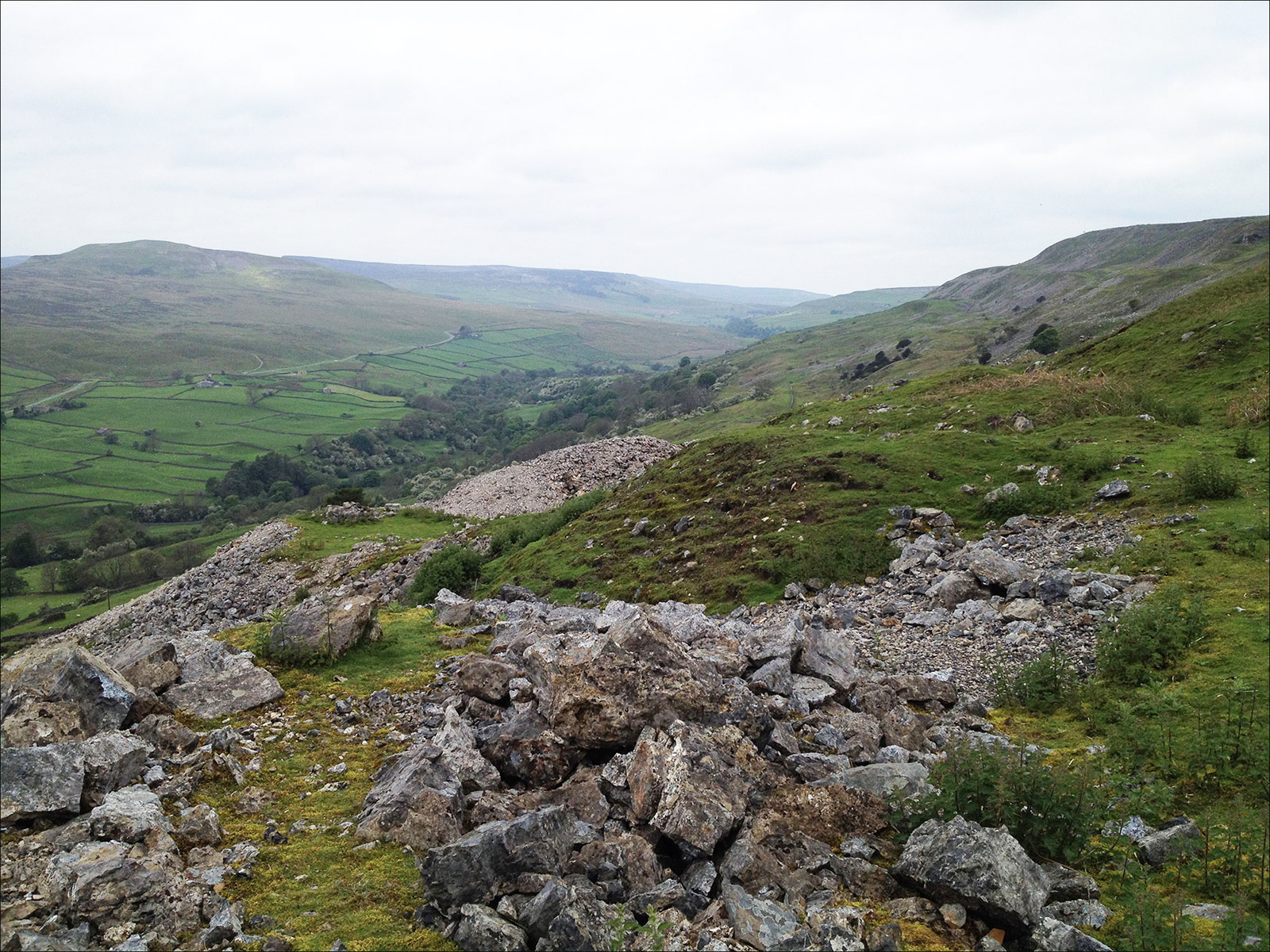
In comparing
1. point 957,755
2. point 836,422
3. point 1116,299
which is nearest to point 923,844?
point 957,755

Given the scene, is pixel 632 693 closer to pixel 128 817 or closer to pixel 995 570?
pixel 128 817

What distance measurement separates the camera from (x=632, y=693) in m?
9.75

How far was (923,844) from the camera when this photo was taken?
24.8 feet

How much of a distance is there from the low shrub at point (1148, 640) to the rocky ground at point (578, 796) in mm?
670

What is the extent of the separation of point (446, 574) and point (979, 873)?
29.0 metres

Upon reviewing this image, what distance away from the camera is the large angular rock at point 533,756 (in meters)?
9.40

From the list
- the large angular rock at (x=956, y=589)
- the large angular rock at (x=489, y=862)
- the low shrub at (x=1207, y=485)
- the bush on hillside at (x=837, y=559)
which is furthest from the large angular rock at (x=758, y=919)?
the low shrub at (x=1207, y=485)

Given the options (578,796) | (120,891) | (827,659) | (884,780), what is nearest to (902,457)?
(827,659)

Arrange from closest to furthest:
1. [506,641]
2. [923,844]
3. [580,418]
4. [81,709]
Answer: [923,844] < [81,709] < [506,641] < [580,418]

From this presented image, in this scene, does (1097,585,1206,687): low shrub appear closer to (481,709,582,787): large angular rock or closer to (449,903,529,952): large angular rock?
(481,709,582,787): large angular rock

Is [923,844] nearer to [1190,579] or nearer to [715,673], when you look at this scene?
[715,673]

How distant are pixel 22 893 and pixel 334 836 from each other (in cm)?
280

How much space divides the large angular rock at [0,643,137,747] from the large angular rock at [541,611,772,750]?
552 centimetres

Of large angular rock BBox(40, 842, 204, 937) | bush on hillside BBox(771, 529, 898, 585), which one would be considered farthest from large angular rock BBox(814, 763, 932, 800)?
bush on hillside BBox(771, 529, 898, 585)
